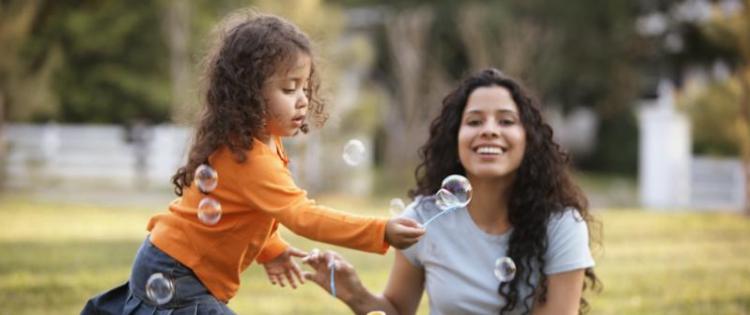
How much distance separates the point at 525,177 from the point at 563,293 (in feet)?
1.44

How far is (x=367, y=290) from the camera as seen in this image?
400 centimetres

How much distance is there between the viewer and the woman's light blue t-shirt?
3.85 metres

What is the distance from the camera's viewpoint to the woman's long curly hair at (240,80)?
332 centimetres

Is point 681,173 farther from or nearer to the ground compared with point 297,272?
nearer to the ground

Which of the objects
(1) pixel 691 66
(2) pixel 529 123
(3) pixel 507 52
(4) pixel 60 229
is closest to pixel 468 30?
(3) pixel 507 52

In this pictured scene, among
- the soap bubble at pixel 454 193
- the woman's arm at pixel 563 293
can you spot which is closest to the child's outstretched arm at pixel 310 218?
the soap bubble at pixel 454 193

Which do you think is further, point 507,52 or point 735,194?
point 507,52

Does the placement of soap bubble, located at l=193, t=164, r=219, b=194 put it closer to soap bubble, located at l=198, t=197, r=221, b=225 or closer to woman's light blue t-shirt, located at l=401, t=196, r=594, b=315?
soap bubble, located at l=198, t=197, r=221, b=225

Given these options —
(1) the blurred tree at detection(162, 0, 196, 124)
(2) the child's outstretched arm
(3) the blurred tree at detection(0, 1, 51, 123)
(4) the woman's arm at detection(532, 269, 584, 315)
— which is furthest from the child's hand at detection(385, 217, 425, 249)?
(1) the blurred tree at detection(162, 0, 196, 124)

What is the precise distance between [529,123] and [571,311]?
67cm

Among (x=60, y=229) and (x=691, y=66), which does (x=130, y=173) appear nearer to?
(x=60, y=229)

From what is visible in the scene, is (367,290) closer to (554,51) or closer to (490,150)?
(490,150)

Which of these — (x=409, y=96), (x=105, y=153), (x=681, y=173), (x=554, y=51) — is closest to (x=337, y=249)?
(x=681, y=173)

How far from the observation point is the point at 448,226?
13.0ft
